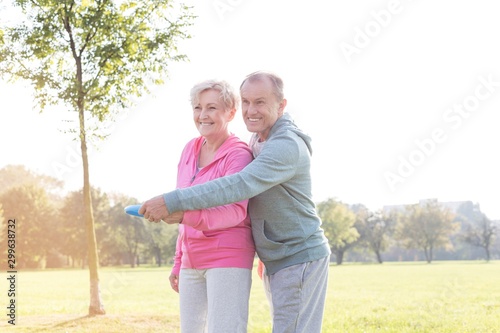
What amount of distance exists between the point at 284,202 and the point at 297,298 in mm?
533

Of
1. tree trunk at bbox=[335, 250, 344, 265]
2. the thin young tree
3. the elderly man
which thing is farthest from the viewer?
tree trunk at bbox=[335, 250, 344, 265]

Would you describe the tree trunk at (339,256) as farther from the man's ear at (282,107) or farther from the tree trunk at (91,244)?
the man's ear at (282,107)

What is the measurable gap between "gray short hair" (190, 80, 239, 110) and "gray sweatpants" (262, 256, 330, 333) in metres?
0.96

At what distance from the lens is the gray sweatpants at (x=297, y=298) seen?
3047 millimetres

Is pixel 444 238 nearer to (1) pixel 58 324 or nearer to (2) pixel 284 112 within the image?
(1) pixel 58 324

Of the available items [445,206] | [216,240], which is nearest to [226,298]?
[216,240]

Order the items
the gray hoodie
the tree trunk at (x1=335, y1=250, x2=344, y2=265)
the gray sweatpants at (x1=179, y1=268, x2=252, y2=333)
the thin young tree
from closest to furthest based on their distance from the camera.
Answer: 1. the gray hoodie
2. the gray sweatpants at (x1=179, y1=268, x2=252, y2=333)
3. the thin young tree
4. the tree trunk at (x1=335, y1=250, x2=344, y2=265)

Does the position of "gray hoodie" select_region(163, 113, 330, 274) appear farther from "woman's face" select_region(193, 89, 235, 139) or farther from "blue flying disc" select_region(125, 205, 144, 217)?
"blue flying disc" select_region(125, 205, 144, 217)

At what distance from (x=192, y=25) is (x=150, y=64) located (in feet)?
3.83

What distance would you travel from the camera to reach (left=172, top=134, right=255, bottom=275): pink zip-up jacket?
9.14ft

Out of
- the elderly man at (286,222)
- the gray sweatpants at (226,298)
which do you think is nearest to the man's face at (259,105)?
the elderly man at (286,222)

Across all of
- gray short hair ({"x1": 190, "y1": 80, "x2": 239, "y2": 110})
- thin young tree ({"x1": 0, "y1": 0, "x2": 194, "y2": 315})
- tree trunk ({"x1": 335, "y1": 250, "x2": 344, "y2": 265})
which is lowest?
tree trunk ({"x1": 335, "y1": 250, "x2": 344, "y2": 265})

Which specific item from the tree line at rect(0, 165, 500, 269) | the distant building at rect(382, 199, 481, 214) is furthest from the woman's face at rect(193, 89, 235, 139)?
the distant building at rect(382, 199, 481, 214)

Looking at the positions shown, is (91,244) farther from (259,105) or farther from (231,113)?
(259,105)
